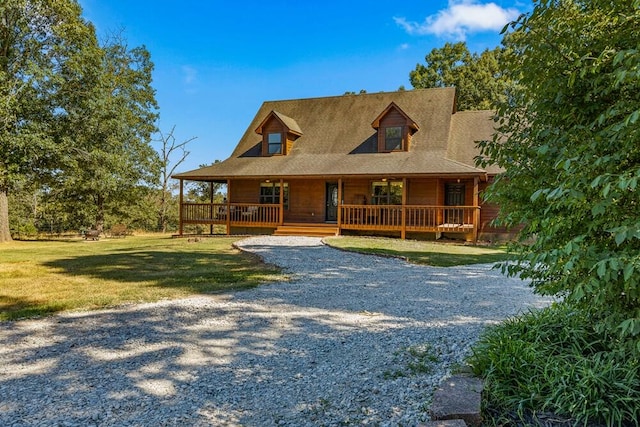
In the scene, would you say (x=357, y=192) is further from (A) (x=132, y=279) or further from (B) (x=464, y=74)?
(B) (x=464, y=74)

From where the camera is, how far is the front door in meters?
19.5

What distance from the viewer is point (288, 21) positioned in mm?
20734

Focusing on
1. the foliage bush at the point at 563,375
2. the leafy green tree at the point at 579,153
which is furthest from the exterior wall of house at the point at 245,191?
the foliage bush at the point at 563,375

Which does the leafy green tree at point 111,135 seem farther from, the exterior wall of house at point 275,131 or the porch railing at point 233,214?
the exterior wall of house at point 275,131

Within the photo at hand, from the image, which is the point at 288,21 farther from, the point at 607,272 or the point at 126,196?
the point at 607,272

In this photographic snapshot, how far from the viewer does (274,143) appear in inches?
824

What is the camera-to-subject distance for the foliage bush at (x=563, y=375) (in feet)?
8.14

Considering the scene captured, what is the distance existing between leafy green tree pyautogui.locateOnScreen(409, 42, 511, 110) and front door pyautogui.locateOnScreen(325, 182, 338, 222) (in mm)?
14251

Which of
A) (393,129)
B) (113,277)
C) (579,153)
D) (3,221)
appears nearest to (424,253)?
(113,277)

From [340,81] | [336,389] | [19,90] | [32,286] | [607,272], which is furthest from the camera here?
[340,81]

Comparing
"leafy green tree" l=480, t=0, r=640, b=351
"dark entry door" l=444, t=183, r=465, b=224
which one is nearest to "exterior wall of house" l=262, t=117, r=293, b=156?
"dark entry door" l=444, t=183, r=465, b=224

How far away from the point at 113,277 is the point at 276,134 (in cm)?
1381

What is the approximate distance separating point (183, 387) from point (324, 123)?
19637mm

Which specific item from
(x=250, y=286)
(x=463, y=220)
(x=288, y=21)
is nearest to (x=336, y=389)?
(x=250, y=286)
